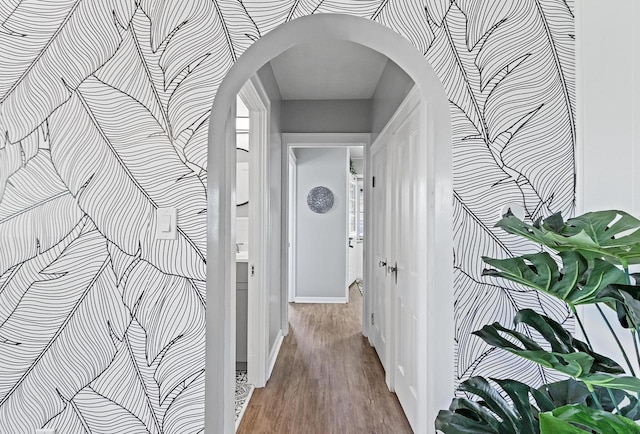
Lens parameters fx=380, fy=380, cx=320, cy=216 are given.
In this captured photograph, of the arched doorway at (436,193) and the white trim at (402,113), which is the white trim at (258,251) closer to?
the white trim at (402,113)

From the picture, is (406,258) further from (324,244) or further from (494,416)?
(324,244)

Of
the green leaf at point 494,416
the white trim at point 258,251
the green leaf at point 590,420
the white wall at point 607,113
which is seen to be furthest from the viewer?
the white trim at point 258,251

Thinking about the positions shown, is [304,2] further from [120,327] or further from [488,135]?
[120,327]

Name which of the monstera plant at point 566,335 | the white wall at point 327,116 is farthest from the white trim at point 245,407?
the white wall at point 327,116

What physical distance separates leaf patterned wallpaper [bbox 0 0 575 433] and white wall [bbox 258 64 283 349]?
154 centimetres

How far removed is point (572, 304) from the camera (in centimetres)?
74

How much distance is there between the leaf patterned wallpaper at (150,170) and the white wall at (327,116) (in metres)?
2.64

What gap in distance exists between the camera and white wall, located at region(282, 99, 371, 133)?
404 cm

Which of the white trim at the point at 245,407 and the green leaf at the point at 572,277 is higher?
the green leaf at the point at 572,277

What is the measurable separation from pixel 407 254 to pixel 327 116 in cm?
211

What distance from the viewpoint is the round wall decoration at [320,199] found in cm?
605

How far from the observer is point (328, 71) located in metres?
3.39

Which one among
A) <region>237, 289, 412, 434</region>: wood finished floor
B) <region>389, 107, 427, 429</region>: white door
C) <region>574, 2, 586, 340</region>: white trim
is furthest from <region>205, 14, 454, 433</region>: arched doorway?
<region>237, 289, 412, 434</region>: wood finished floor

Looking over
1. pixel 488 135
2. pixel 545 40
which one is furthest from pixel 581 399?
pixel 545 40
